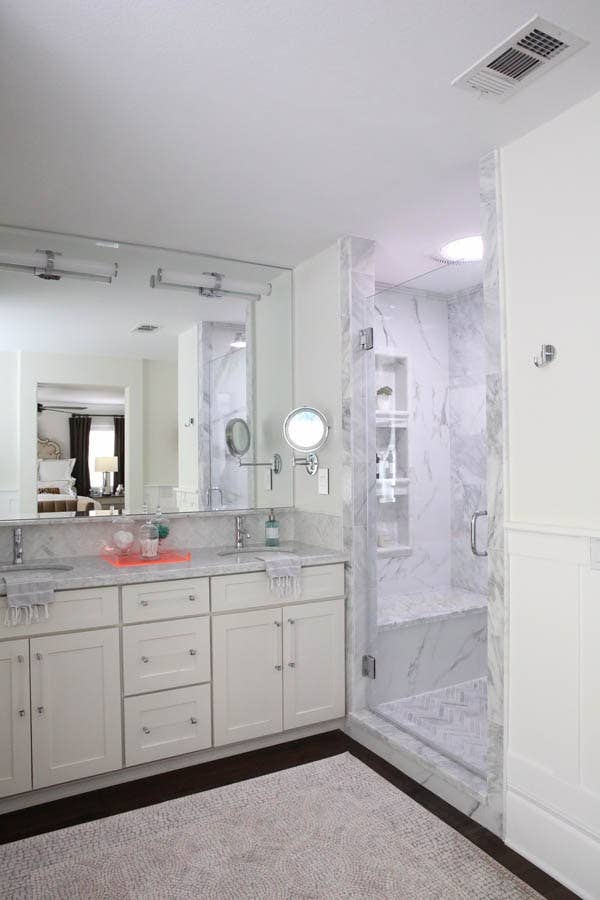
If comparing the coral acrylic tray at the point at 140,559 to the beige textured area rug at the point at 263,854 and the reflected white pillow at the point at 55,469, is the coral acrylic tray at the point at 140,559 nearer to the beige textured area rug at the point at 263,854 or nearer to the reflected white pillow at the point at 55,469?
the reflected white pillow at the point at 55,469

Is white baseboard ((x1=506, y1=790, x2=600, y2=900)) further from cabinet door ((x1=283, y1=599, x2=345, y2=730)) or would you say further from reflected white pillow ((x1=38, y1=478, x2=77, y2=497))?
reflected white pillow ((x1=38, y1=478, x2=77, y2=497))

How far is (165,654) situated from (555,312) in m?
2.07

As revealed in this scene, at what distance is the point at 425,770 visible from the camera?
2.60 metres

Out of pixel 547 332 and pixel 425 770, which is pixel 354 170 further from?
pixel 425 770

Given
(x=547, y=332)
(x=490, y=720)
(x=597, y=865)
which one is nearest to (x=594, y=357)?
(x=547, y=332)

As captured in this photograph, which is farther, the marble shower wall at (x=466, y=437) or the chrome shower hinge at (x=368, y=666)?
the marble shower wall at (x=466, y=437)

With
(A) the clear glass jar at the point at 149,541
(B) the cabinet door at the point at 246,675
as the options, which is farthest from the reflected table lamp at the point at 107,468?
(B) the cabinet door at the point at 246,675

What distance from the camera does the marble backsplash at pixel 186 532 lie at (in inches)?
117

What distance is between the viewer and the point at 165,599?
2.71m

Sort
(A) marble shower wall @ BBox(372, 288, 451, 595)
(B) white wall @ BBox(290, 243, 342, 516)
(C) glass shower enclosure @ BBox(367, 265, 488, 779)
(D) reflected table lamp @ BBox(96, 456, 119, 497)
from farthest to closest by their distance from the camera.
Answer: (A) marble shower wall @ BBox(372, 288, 451, 595), (C) glass shower enclosure @ BBox(367, 265, 488, 779), (B) white wall @ BBox(290, 243, 342, 516), (D) reflected table lamp @ BBox(96, 456, 119, 497)

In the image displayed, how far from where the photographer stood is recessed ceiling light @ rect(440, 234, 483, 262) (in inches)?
124

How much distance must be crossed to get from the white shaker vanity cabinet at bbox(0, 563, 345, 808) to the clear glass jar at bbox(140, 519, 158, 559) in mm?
303

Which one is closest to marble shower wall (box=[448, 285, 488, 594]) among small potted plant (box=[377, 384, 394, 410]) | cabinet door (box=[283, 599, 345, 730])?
small potted plant (box=[377, 384, 394, 410])

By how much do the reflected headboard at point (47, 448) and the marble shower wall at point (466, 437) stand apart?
2202mm
